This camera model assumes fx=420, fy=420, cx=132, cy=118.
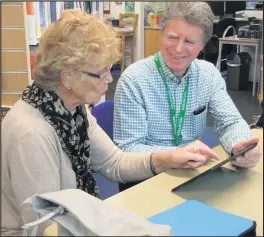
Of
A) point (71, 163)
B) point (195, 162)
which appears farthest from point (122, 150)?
point (195, 162)

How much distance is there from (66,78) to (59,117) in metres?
0.12

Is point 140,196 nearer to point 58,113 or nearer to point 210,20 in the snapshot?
point 58,113

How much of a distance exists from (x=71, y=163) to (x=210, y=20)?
734mm

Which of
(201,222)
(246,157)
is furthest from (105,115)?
(201,222)

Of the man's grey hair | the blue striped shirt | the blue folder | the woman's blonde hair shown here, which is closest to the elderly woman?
the woman's blonde hair

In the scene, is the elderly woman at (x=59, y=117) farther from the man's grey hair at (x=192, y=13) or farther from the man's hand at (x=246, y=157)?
the man's grey hair at (x=192, y=13)

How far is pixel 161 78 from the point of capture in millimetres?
1575

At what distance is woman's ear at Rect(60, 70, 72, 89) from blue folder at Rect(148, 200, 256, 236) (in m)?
0.59

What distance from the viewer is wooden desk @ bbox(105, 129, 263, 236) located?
3.20 ft

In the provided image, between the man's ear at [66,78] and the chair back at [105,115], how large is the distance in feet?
1.42

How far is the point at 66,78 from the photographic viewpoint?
4.05 ft

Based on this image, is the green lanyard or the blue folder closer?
the blue folder

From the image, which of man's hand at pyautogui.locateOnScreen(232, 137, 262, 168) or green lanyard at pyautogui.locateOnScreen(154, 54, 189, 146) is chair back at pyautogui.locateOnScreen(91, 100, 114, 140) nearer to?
green lanyard at pyautogui.locateOnScreen(154, 54, 189, 146)

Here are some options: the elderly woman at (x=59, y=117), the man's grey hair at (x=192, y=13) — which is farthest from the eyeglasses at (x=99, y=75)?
the man's grey hair at (x=192, y=13)
